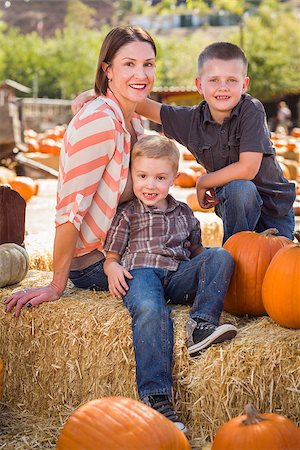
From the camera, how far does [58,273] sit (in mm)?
3486

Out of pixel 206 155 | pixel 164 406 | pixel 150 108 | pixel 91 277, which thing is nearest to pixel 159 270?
pixel 91 277

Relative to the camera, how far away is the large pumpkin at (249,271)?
3.35 meters

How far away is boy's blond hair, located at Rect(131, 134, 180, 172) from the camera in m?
3.44

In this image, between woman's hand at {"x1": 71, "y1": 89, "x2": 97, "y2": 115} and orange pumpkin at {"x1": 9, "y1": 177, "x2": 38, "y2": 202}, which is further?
orange pumpkin at {"x1": 9, "y1": 177, "x2": 38, "y2": 202}

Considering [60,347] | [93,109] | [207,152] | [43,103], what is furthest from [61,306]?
[43,103]

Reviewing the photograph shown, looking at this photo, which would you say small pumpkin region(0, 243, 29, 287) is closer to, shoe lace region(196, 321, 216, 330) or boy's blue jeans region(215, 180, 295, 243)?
boy's blue jeans region(215, 180, 295, 243)

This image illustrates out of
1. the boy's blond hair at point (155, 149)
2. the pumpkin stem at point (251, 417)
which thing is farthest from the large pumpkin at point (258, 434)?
the boy's blond hair at point (155, 149)

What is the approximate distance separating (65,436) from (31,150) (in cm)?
1387

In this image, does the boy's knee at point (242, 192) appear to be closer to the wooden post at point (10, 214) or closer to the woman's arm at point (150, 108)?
the woman's arm at point (150, 108)

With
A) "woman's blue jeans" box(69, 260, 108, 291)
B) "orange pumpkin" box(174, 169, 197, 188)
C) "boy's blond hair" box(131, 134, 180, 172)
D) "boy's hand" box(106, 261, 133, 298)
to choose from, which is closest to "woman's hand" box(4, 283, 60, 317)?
"woman's blue jeans" box(69, 260, 108, 291)

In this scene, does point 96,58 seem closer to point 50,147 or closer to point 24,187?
point 50,147

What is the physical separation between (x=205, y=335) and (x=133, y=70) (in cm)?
133

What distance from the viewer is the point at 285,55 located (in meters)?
53.4

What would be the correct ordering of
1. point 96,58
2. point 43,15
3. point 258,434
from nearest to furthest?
point 258,434, point 96,58, point 43,15
